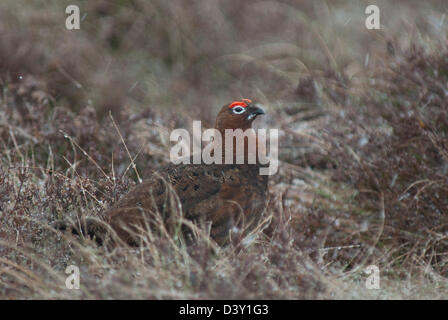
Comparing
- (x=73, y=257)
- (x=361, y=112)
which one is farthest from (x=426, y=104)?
(x=73, y=257)

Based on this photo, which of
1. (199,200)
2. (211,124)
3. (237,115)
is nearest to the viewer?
(199,200)

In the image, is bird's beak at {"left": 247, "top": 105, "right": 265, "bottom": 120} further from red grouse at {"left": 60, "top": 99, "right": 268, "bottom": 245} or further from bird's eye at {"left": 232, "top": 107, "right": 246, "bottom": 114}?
red grouse at {"left": 60, "top": 99, "right": 268, "bottom": 245}

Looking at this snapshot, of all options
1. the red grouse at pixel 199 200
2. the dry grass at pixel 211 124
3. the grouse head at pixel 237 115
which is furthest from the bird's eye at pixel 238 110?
the dry grass at pixel 211 124

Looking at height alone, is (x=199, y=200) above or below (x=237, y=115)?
below

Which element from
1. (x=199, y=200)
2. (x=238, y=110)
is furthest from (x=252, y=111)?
(x=199, y=200)

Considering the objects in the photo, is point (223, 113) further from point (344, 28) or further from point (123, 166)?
point (344, 28)

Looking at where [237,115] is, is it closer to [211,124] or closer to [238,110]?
[238,110]

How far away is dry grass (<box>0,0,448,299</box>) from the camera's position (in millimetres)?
3045

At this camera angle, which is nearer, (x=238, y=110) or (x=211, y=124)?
(x=238, y=110)

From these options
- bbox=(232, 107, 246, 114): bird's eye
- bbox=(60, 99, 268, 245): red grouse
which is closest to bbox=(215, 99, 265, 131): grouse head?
bbox=(232, 107, 246, 114): bird's eye

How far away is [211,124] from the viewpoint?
19.5 feet

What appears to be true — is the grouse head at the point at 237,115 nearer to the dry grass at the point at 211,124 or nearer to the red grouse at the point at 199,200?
the red grouse at the point at 199,200

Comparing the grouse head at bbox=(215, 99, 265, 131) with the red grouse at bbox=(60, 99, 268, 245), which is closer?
the red grouse at bbox=(60, 99, 268, 245)

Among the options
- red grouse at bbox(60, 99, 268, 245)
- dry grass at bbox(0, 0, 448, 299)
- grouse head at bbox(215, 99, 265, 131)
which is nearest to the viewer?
dry grass at bbox(0, 0, 448, 299)
